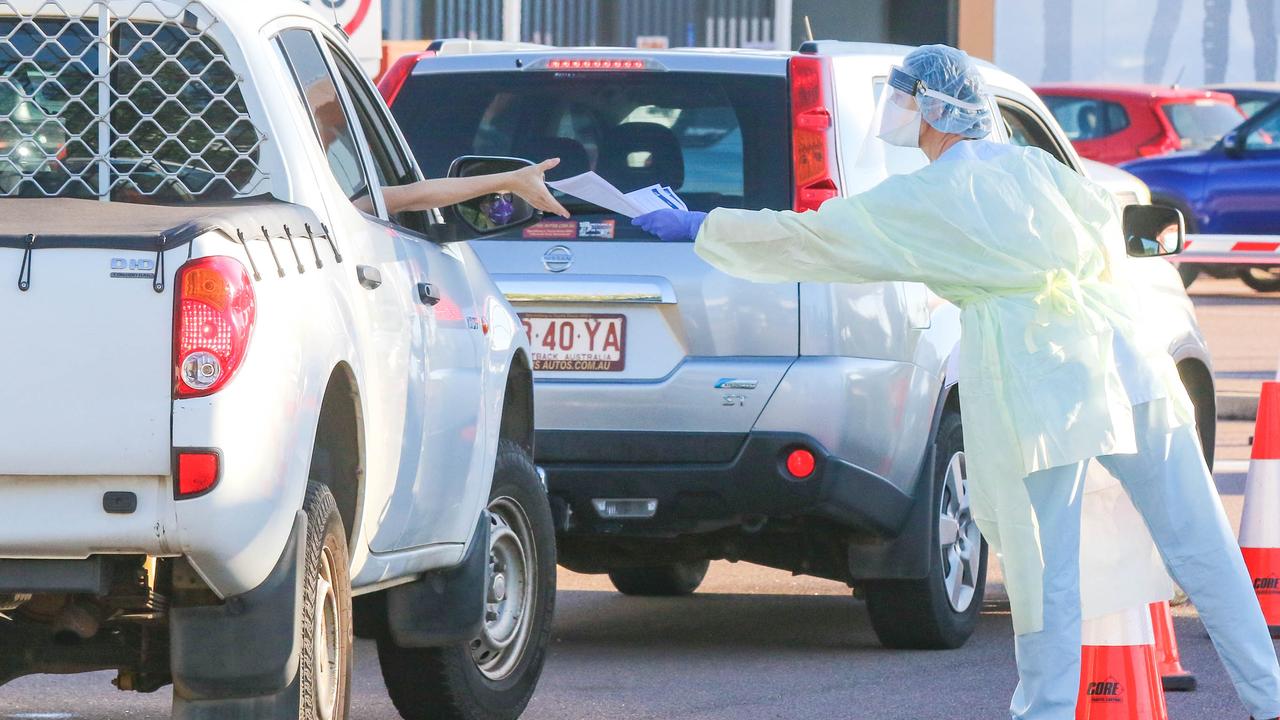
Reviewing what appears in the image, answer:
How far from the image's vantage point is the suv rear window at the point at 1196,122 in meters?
22.9

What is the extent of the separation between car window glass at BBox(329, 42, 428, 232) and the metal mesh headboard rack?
0.82m

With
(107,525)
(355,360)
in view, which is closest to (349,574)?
(355,360)

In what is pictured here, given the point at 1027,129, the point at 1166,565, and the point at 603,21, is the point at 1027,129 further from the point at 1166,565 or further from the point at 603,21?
the point at 603,21

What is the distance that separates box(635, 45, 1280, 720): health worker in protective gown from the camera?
5199mm

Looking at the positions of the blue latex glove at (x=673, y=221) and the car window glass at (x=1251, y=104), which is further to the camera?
the car window glass at (x=1251, y=104)

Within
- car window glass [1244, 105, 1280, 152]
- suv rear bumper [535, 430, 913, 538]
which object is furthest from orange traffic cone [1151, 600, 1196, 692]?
car window glass [1244, 105, 1280, 152]

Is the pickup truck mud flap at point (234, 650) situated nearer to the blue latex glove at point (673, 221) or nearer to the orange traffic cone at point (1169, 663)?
the blue latex glove at point (673, 221)

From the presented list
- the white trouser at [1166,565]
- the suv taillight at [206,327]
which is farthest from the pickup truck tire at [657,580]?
the suv taillight at [206,327]

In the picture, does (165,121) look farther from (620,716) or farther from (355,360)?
(620,716)

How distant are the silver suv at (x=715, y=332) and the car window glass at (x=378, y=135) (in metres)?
0.95

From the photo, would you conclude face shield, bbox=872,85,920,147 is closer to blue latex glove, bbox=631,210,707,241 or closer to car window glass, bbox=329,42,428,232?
blue latex glove, bbox=631,210,707,241

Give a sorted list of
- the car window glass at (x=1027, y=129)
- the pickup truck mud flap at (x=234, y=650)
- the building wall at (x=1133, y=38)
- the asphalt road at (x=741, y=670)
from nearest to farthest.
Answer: the pickup truck mud flap at (x=234, y=650) < the asphalt road at (x=741, y=670) < the car window glass at (x=1027, y=129) < the building wall at (x=1133, y=38)

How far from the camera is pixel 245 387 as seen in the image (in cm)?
411

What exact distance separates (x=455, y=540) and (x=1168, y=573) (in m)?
1.76
